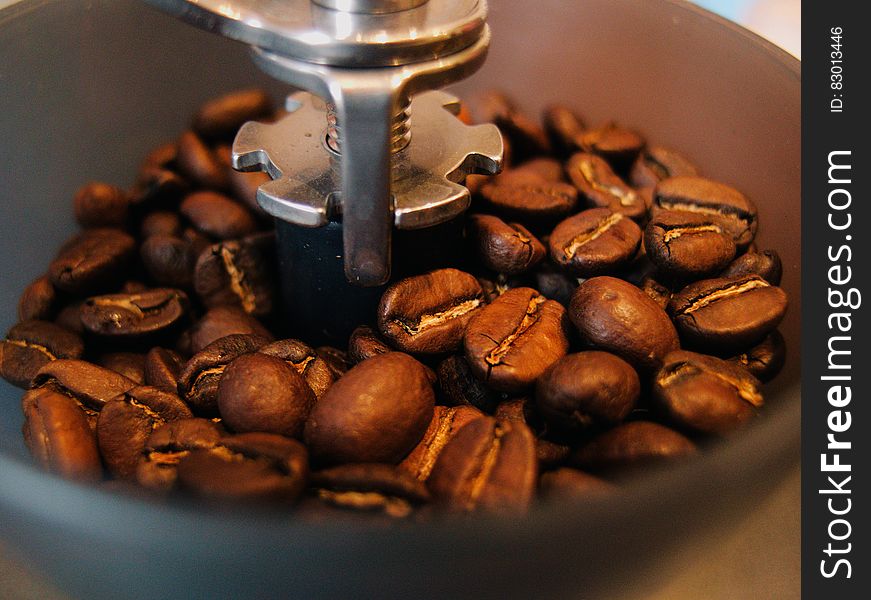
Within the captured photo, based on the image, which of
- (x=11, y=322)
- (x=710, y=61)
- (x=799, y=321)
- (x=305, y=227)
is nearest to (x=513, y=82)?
(x=710, y=61)

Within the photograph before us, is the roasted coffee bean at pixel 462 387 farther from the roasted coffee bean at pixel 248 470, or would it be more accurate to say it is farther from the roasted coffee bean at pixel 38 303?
the roasted coffee bean at pixel 38 303

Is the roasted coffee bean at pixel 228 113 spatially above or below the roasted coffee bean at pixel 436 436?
above

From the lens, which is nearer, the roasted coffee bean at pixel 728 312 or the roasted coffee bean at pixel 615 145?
the roasted coffee bean at pixel 728 312

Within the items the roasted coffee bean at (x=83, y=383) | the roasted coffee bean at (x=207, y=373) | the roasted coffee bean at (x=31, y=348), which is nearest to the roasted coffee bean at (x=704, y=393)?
the roasted coffee bean at (x=207, y=373)

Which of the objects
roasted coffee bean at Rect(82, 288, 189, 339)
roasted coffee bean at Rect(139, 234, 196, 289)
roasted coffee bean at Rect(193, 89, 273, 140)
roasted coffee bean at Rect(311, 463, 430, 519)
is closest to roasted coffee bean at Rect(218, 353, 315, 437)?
roasted coffee bean at Rect(311, 463, 430, 519)

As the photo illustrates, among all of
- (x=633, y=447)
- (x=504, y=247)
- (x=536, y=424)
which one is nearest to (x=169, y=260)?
(x=504, y=247)

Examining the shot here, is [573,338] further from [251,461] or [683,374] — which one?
[251,461]
